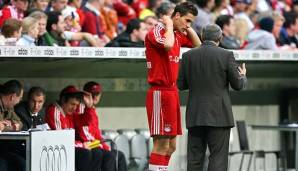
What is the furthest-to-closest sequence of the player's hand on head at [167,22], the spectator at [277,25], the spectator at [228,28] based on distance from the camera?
the spectator at [277,25], the spectator at [228,28], the player's hand on head at [167,22]

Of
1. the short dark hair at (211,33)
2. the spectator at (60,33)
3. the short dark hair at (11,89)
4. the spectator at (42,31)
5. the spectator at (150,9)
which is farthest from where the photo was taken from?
the spectator at (150,9)

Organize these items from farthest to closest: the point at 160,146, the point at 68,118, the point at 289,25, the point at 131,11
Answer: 1. the point at 289,25
2. the point at 131,11
3. the point at 68,118
4. the point at 160,146

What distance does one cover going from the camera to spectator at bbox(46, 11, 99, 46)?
14977mm

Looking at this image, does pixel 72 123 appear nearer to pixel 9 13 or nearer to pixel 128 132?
pixel 9 13

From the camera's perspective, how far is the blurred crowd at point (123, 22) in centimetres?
1441

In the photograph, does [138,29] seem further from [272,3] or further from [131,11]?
[272,3]

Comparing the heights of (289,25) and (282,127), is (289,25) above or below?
above

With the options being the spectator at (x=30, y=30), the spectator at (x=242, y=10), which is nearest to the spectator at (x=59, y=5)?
the spectator at (x=30, y=30)

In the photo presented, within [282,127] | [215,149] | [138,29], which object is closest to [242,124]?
[282,127]

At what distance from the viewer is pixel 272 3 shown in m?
21.2

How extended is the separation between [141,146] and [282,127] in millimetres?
2150

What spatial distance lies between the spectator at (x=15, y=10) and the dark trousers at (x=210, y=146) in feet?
11.9

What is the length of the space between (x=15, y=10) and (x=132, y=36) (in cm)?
181

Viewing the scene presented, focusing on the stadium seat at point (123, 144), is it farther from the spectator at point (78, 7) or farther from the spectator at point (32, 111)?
the spectator at point (32, 111)
